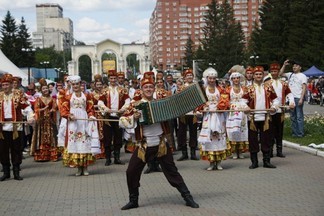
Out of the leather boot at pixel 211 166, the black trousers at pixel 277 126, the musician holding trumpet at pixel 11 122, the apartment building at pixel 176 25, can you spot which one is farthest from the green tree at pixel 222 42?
the apartment building at pixel 176 25

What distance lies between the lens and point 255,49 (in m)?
65.4

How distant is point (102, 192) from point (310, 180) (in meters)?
3.67

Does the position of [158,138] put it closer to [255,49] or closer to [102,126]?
[102,126]

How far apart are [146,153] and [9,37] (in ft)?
283

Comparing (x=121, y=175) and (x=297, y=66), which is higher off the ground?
(x=297, y=66)

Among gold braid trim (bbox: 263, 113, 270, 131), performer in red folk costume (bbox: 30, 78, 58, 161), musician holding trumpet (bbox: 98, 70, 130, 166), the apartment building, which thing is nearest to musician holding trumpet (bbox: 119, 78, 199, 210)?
gold braid trim (bbox: 263, 113, 270, 131)

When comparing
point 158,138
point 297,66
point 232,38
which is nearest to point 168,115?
point 158,138

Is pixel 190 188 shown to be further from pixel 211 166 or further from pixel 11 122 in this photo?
pixel 11 122

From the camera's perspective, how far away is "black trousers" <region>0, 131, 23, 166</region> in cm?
1055

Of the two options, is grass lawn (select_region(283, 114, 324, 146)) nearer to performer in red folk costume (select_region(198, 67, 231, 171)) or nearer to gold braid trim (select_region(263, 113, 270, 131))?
gold braid trim (select_region(263, 113, 270, 131))

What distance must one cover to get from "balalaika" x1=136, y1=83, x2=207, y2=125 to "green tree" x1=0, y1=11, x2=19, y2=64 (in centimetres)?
8173

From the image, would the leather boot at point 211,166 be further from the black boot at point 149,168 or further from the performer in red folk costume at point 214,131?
the black boot at point 149,168

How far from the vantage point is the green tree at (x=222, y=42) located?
73000mm

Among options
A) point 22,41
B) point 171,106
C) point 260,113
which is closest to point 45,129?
point 260,113
